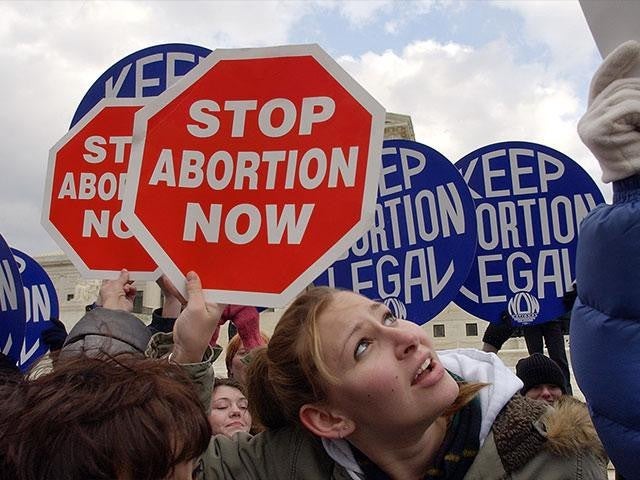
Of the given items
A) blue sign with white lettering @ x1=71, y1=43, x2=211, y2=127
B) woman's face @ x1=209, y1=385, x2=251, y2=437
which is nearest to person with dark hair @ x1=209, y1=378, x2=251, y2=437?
woman's face @ x1=209, y1=385, x2=251, y2=437

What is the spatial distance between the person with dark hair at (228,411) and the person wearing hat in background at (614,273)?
6.78ft

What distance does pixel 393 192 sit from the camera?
13.6 ft

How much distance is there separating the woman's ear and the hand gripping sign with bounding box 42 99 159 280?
30.6 inches

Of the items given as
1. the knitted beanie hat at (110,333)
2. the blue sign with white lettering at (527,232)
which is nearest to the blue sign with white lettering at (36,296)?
the blue sign with white lettering at (527,232)

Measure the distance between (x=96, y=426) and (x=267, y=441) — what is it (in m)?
0.68

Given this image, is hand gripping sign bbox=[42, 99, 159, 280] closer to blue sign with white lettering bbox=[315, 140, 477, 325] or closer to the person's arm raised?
the person's arm raised

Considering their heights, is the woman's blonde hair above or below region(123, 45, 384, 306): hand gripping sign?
below

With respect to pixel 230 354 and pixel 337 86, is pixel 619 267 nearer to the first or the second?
pixel 337 86

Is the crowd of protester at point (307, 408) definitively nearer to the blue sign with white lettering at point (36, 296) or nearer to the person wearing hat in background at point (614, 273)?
the person wearing hat in background at point (614, 273)

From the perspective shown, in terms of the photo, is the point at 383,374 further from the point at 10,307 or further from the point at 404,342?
the point at 10,307

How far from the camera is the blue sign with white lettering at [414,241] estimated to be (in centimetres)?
382

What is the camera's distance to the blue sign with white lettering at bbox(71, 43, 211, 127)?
317 centimetres

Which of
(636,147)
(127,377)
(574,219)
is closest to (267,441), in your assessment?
(127,377)

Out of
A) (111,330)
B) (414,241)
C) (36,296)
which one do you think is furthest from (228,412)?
(36,296)
